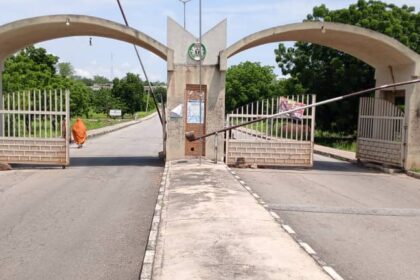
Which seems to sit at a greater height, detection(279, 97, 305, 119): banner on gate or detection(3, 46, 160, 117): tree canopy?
detection(3, 46, 160, 117): tree canopy

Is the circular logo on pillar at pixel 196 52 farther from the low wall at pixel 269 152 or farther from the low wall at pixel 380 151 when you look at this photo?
the low wall at pixel 380 151

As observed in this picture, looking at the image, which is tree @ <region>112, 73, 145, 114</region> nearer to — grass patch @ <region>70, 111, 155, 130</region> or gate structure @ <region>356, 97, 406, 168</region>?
grass patch @ <region>70, 111, 155, 130</region>

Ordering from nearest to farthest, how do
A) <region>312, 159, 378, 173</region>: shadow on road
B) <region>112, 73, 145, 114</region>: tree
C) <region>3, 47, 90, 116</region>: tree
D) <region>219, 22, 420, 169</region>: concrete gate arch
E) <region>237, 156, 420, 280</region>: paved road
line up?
<region>237, 156, 420, 280</region>: paved road < <region>219, 22, 420, 169</region>: concrete gate arch < <region>312, 159, 378, 173</region>: shadow on road < <region>3, 47, 90, 116</region>: tree < <region>112, 73, 145, 114</region>: tree

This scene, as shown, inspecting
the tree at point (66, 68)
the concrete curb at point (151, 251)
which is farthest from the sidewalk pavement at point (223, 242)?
the tree at point (66, 68)

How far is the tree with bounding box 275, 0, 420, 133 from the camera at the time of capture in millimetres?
30766

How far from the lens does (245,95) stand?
58469 mm

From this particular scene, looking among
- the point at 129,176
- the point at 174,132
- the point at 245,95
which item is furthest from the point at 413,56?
the point at 245,95

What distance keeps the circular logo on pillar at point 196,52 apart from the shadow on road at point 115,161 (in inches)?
149

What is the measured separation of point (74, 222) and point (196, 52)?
9.38 meters

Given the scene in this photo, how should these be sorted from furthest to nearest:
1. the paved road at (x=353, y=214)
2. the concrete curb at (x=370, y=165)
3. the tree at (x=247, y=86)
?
the tree at (x=247, y=86), the concrete curb at (x=370, y=165), the paved road at (x=353, y=214)

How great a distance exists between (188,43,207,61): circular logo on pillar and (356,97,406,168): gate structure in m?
6.13

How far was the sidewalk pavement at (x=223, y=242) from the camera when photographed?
5.75 metres

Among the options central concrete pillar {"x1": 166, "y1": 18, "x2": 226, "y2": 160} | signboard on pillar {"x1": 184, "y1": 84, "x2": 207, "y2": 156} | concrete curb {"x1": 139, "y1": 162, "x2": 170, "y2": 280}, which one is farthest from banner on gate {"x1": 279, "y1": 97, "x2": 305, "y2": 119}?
concrete curb {"x1": 139, "y1": 162, "x2": 170, "y2": 280}

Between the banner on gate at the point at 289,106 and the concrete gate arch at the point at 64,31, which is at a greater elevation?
the concrete gate arch at the point at 64,31
